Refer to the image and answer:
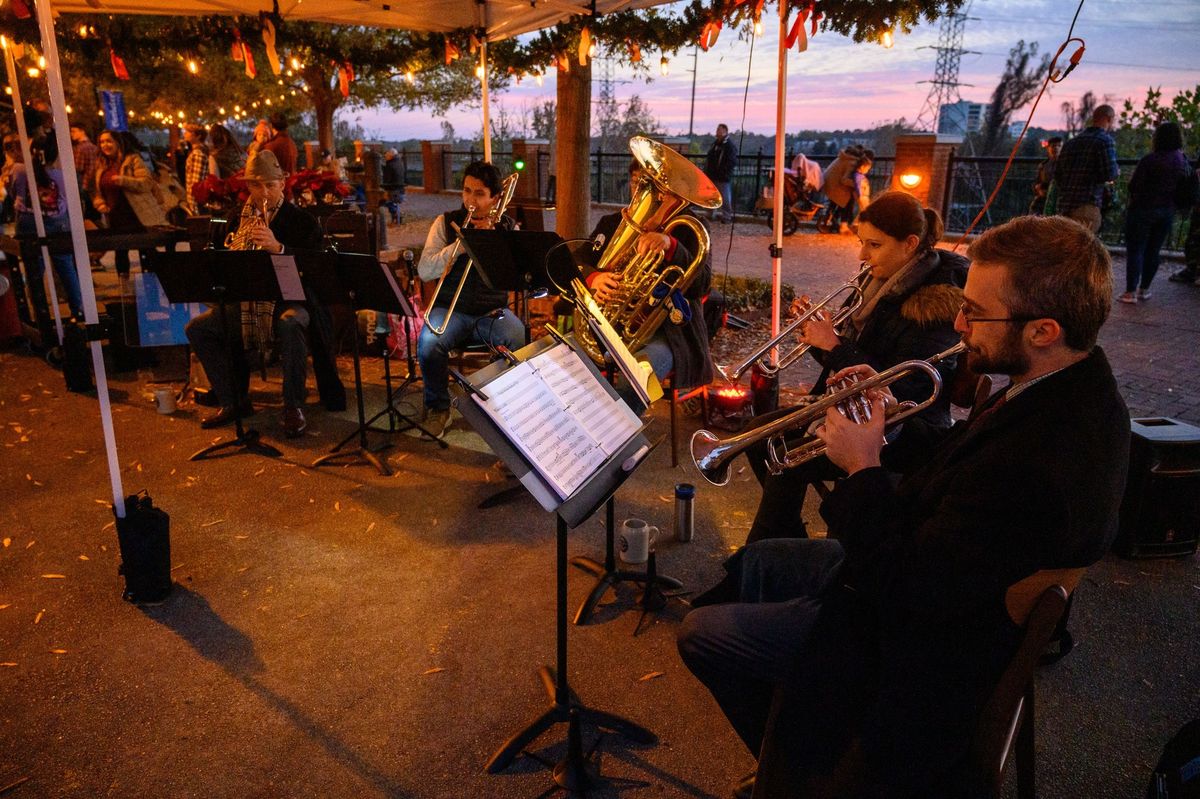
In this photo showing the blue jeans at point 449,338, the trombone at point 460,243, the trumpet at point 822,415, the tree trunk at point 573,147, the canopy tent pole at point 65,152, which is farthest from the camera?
the tree trunk at point 573,147

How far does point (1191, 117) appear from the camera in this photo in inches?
434

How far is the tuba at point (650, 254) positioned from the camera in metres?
3.82

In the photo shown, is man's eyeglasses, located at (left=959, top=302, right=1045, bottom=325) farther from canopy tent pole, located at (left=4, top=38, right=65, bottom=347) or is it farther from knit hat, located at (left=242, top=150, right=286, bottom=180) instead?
canopy tent pole, located at (left=4, top=38, right=65, bottom=347)

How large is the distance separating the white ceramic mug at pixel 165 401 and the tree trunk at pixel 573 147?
365 centimetres

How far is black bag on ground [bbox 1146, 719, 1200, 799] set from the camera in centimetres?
181

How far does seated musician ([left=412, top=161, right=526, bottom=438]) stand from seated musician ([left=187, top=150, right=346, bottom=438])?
2.77 feet

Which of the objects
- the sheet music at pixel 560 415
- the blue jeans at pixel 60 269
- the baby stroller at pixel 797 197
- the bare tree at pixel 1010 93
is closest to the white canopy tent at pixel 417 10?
the blue jeans at pixel 60 269

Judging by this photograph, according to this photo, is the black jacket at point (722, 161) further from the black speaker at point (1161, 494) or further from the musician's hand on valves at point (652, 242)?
the black speaker at point (1161, 494)

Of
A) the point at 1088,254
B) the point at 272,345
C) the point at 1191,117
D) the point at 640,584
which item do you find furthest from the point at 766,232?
the point at 1088,254

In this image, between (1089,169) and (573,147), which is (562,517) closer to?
(573,147)

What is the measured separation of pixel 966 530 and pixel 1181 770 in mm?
919

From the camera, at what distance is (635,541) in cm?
369

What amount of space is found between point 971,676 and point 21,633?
3632 millimetres

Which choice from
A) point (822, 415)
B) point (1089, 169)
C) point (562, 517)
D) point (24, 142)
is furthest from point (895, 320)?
point (1089, 169)
